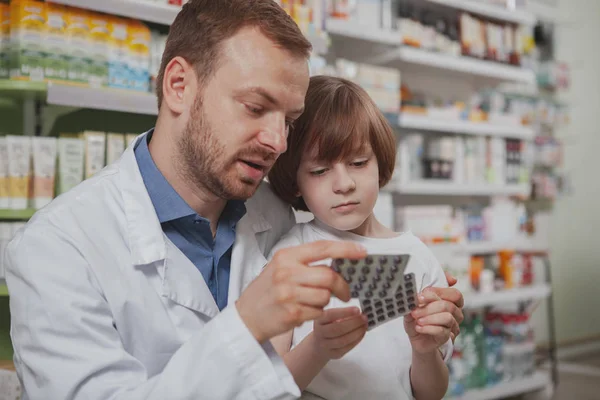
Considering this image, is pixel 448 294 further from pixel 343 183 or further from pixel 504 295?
pixel 504 295

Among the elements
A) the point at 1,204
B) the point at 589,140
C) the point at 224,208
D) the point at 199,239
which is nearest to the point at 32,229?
the point at 199,239

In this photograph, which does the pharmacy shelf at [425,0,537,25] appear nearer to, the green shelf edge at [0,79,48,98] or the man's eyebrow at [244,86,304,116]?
the green shelf edge at [0,79,48,98]

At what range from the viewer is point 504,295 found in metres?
4.04

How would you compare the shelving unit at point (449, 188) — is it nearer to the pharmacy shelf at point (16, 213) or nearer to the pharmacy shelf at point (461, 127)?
the pharmacy shelf at point (461, 127)

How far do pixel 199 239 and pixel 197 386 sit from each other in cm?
46

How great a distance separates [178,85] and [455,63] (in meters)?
2.94

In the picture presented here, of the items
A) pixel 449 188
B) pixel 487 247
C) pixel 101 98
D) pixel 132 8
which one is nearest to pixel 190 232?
pixel 101 98

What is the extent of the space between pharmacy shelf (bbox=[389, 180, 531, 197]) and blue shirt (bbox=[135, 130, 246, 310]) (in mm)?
2269

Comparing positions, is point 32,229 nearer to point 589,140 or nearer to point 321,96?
point 321,96

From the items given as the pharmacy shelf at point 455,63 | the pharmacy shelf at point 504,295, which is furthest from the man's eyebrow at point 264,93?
the pharmacy shelf at point 504,295

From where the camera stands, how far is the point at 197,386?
36.4 inches

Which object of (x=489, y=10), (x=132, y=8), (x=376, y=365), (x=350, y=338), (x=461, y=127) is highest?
(x=489, y=10)

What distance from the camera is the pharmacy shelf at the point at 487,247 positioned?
3.71 m

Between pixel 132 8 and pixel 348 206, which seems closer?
pixel 348 206
